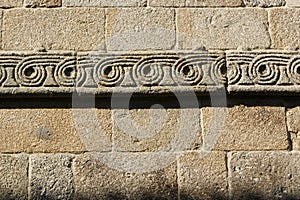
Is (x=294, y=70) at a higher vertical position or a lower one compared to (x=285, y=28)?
lower

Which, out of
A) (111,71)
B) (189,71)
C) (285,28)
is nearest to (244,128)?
(189,71)

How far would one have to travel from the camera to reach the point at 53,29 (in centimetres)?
398

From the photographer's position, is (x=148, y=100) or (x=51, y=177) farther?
(x=148, y=100)

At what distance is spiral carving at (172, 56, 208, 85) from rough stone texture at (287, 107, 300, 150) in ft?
1.77

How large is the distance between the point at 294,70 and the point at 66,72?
1269 mm

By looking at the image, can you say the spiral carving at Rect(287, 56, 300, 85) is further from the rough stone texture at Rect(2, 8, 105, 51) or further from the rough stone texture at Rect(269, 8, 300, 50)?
the rough stone texture at Rect(2, 8, 105, 51)

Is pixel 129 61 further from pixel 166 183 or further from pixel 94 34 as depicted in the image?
pixel 166 183

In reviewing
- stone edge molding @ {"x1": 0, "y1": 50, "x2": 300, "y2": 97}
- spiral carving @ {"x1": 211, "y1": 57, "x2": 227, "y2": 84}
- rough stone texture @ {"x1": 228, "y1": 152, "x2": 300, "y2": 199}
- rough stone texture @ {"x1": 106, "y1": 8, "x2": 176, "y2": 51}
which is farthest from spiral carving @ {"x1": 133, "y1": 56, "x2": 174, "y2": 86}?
rough stone texture @ {"x1": 228, "y1": 152, "x2": 300, "y2": 199}

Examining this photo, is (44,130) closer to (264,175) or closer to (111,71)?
(111,71)

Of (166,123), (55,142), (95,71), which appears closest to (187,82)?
(166,123)

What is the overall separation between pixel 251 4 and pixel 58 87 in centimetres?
124

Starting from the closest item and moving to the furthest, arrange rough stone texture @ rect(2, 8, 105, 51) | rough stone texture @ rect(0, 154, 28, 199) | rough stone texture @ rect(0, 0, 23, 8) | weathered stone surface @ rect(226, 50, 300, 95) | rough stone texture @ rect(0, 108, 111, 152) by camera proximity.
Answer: rough stone texture @ rect(0, 154, 28, 199), rough stone texture @ rect(0, 108, 111, 152), weathered stone surface @ rect(226, 50, 300, 95), rough stone texture @ rect(2, 8, 105, 51), rough stone texture @ rect(0, 0, 23, 8)

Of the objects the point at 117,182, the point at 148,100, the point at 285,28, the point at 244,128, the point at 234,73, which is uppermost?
the point at 285,28

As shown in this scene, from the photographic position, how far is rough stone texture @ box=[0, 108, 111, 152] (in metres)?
3.72
